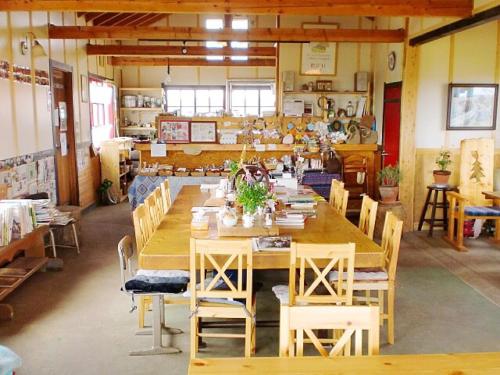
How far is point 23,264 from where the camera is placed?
520 centimetres

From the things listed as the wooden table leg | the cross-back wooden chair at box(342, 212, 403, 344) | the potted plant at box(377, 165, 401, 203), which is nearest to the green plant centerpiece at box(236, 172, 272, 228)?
the cross-back wooden chair at box(342, 212, 403, 344)

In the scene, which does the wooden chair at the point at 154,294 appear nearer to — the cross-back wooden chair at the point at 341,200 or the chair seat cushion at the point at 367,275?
the chair seat cushion at the point at 367,275

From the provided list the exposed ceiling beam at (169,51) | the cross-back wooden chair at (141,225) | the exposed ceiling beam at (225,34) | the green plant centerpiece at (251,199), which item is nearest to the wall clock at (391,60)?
the exposed ceiling beam at (225,34)

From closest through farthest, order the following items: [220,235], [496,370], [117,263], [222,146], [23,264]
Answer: [496,370] < [220,235] < [23,264] < [117,263] < [222,146]

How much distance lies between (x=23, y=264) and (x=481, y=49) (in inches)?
249

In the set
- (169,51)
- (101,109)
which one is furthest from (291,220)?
(101,109)

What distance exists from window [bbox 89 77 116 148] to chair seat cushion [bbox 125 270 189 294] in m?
6.66

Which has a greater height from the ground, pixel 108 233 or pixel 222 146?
pixel 222 146

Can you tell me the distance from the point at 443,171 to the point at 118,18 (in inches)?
261

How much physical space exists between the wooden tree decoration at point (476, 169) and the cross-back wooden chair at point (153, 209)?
14.4 feet

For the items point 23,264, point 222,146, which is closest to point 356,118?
point 222,146

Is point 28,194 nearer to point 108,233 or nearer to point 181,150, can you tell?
point 108,233

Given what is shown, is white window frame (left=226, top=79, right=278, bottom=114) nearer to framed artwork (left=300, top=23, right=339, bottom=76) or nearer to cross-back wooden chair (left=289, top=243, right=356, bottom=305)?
framed artwork (left=300, top=23, right=339, bottom=76)

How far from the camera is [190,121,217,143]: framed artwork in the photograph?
718cm
